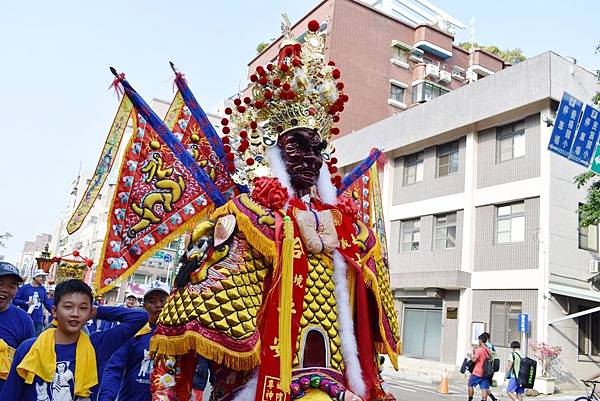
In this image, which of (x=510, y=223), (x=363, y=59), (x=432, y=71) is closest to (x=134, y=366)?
(x=510, y=223)

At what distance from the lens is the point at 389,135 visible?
22.2m

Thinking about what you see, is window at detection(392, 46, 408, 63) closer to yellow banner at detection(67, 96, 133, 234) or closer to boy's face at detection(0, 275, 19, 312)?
yellow banner at detection(67, 96, 133, 234)

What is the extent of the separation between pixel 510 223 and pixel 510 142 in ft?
8.35

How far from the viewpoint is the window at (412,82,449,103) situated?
30.0 meters

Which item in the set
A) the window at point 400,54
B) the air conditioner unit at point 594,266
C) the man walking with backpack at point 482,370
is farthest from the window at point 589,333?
the window at point 400,54

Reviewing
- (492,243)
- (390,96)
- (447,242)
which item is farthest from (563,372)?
(390,96)

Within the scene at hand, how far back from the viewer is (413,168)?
70.9 ft

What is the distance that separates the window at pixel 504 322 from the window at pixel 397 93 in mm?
15220

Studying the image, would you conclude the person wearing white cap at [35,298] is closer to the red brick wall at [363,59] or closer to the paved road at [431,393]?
the paved road at [431,393]

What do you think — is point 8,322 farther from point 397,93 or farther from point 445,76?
point 445,76

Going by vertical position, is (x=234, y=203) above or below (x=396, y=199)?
below

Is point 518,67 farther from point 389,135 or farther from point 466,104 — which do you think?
point 389,135

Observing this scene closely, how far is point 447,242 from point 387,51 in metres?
13.7

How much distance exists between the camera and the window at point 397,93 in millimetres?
30047
